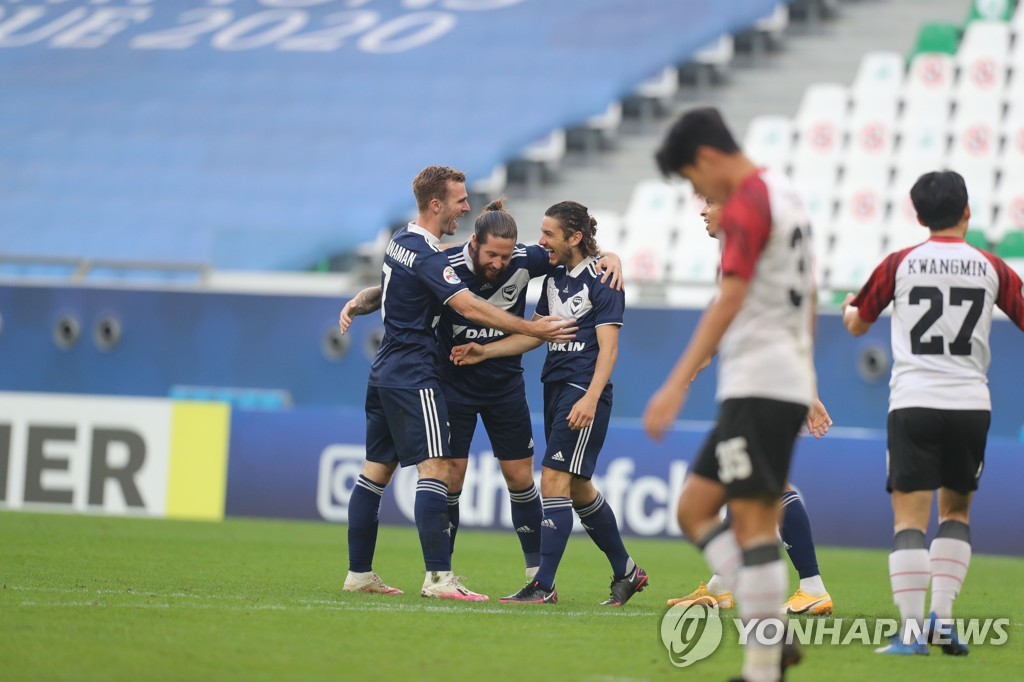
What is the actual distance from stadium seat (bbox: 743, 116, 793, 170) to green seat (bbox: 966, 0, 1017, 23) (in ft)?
9.71

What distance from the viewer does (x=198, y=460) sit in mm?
14469

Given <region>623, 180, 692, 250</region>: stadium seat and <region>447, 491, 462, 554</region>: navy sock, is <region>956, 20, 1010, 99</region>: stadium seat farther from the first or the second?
<region>447, 491, 462, 554</region>: navy sock

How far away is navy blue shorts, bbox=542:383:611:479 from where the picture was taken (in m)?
7.59

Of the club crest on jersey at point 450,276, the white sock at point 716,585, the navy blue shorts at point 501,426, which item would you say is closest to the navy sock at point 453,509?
the navy blue shorts at point 501,426

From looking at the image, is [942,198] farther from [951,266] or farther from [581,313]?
[581,313]

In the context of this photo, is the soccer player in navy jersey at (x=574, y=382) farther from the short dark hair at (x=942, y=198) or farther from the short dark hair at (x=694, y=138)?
the short dark hair at (x=694, y=138)

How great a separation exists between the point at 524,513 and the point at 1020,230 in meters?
10.1

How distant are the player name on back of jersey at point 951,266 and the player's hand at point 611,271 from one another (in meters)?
1.86

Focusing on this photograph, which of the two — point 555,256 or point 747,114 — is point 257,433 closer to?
point 555,256

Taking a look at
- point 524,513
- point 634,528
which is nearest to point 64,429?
point 634,528

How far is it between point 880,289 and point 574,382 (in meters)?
1.94

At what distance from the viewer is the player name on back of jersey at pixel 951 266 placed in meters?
6.22

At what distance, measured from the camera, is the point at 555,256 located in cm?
787

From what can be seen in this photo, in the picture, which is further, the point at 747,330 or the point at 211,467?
the point at 211,467
